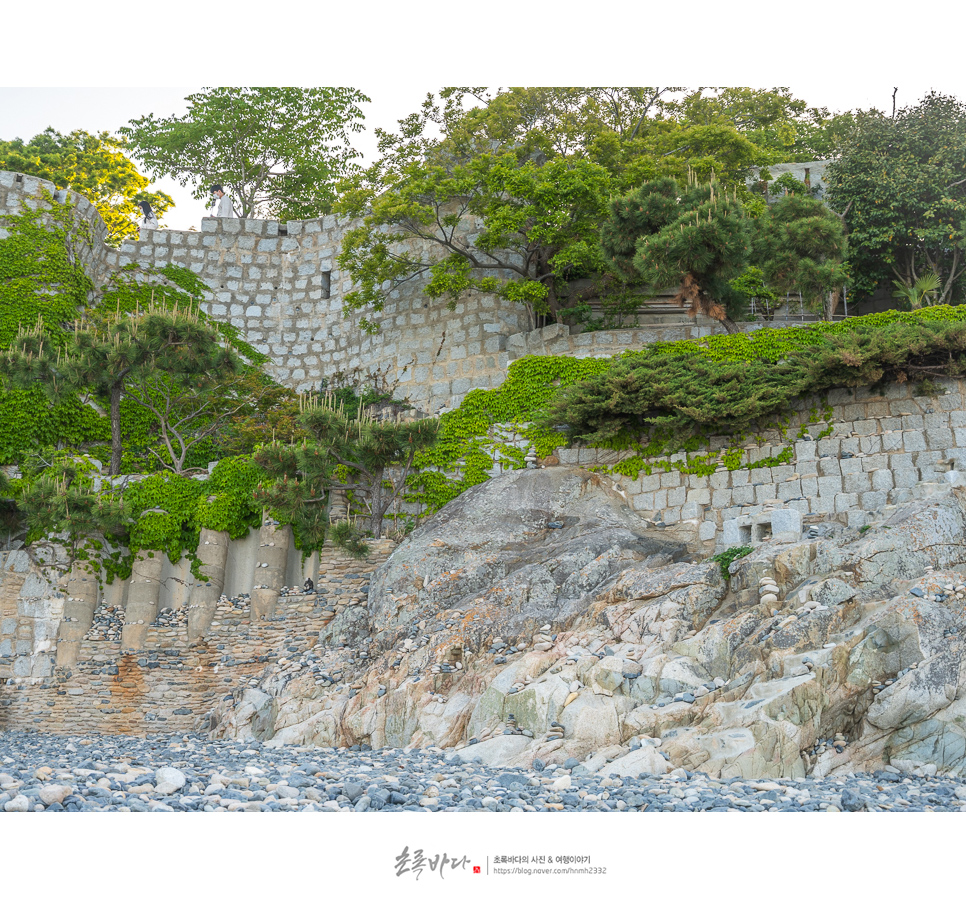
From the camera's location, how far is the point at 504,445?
1562cm

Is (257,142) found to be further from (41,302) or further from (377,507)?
(377,507)

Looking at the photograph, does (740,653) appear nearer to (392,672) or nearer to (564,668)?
(564,668)

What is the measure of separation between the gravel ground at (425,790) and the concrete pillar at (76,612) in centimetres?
626

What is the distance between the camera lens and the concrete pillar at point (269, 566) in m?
13.8

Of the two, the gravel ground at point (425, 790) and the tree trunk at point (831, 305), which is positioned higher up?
the tree trunk at point (831, 305)

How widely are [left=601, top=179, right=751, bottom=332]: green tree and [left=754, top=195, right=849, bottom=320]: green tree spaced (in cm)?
82

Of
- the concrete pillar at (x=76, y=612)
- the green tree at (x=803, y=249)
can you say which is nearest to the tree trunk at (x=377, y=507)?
the concrete pillar at (x=76, y=612)

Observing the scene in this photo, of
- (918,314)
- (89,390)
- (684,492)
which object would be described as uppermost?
(918,314)

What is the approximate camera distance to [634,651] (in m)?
9.37

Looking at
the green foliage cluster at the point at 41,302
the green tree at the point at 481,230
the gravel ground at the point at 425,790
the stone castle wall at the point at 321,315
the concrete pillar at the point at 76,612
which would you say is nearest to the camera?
the gravel ground at the point at 425,790

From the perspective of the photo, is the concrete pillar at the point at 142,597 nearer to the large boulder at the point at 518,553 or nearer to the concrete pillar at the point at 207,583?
the concrete pillar at the point at 207,583

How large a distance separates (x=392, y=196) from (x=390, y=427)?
566cm

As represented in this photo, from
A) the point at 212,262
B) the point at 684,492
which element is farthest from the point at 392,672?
the point at 212,262

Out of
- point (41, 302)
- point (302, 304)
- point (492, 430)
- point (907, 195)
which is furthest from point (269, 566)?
point (907, 195)
